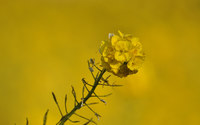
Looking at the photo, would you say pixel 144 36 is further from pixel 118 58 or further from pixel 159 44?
pixel 118 58

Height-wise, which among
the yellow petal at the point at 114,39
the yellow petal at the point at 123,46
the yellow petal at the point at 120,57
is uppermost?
the yellow petal at the point at 114,39

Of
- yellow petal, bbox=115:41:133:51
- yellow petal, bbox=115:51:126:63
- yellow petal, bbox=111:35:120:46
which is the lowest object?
yellow petal, bbox=115:51:126:63

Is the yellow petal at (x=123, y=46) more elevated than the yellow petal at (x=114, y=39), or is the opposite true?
the yellow petal at (x=114, y=39)

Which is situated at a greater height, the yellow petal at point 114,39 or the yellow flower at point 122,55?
the yellow petal at point 114,39

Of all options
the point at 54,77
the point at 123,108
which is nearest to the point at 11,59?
the point at 54,77

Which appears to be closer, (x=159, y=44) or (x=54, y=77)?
(x=54, y=77)

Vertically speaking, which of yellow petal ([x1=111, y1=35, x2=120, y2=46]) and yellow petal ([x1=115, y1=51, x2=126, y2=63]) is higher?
yellow petal ([x1=111, y1=35, x2=120, y2=46])

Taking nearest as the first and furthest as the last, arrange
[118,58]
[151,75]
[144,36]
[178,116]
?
[118,58] → [178,116] → [151,75] → [144,36]

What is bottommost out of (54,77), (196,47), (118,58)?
(118,58)
